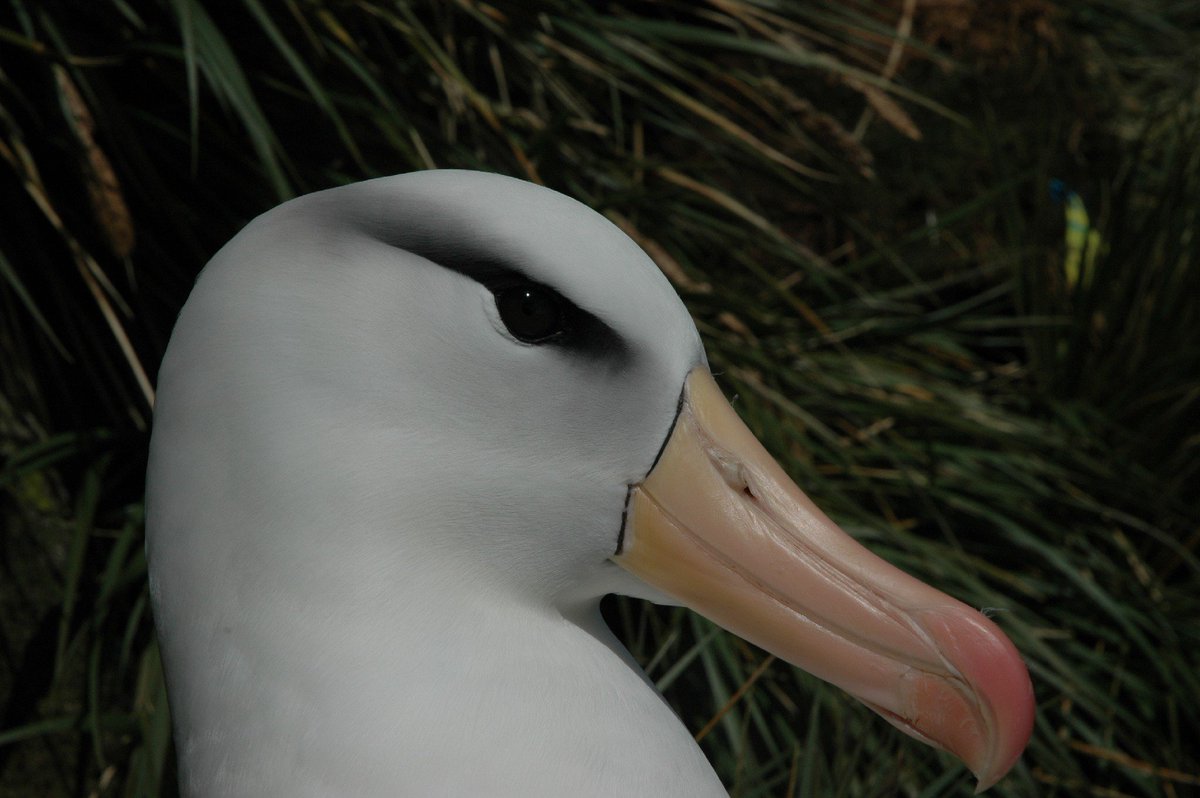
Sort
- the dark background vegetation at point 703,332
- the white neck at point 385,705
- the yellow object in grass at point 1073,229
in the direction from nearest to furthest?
the white neck at point 385,705, the dark background vegetation at point 703,332, the yellow object in grass at point 1073,229

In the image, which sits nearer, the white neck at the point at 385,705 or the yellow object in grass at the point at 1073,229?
the white neck at the point at 385,705

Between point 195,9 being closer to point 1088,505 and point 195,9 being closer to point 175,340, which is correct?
point 175,340

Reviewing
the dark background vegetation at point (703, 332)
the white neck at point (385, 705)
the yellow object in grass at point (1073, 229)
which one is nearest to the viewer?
the white neck at point (385, 705)

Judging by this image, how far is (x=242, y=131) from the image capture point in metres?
3.18

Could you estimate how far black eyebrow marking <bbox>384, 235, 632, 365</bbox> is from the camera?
149 cm

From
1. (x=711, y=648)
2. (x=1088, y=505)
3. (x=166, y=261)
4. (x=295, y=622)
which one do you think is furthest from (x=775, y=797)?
(x=166, y=261)

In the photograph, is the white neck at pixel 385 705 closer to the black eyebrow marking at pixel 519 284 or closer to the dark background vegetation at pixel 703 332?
the black eyebrow marking at pixel 519 284

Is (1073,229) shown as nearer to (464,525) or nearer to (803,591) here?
(803,591)

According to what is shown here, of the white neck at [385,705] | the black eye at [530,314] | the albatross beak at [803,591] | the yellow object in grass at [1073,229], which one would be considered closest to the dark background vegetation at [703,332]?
the yellow object in grass at [1073,229]

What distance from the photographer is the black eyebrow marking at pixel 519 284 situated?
4.87 feet

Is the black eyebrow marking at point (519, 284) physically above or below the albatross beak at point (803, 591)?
above

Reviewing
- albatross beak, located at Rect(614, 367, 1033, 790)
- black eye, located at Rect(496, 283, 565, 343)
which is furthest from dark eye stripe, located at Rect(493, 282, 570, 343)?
albatross beak, located at Rect(614, 367, 1033, 790)

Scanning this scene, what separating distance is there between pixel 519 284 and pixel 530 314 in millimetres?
41

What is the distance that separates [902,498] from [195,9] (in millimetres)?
2552
